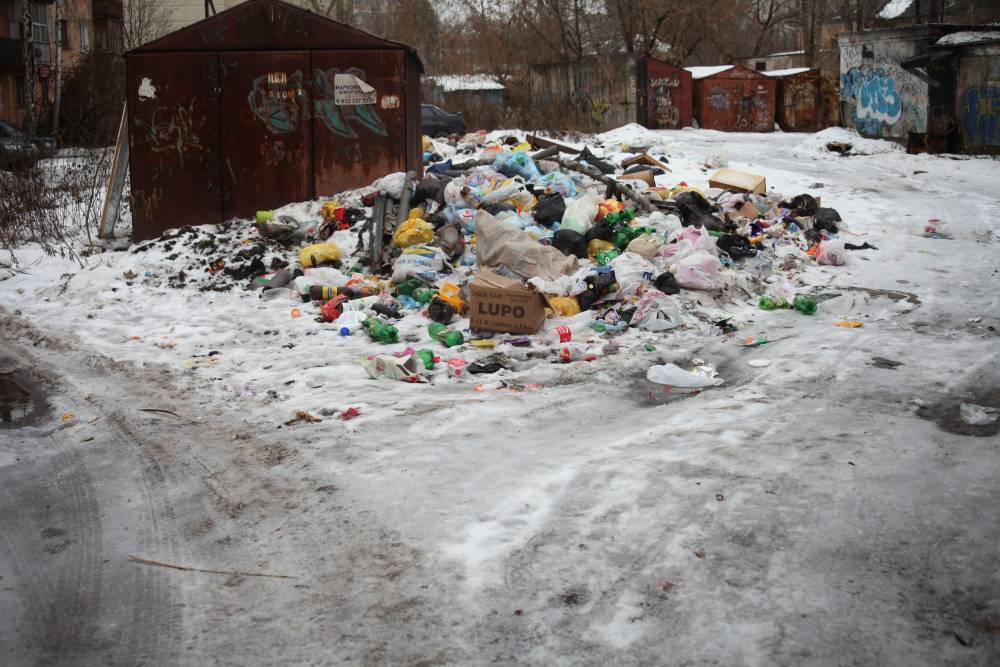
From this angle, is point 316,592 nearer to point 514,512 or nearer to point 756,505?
point 514,512

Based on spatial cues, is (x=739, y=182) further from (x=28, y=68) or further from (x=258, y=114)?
(x=28, y=68)

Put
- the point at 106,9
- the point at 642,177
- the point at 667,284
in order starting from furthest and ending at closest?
the point at 106,9, the point at 642,177, the point at 667,284

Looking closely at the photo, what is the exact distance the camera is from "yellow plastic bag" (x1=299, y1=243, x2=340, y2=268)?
904 centimetres

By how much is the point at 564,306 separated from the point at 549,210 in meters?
→ 2.26

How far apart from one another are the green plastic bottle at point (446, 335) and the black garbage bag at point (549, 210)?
8.74 ft

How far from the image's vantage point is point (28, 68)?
100 ft

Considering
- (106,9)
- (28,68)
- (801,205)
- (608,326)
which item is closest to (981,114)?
(801,205)

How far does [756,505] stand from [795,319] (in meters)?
3.75

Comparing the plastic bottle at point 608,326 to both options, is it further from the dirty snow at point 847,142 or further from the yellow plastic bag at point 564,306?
the dirty snow at point 847,142

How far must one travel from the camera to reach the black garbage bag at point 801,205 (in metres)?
10.7

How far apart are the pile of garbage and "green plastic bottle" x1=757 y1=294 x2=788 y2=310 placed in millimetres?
19

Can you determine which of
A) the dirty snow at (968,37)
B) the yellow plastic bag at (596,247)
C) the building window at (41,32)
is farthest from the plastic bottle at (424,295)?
the building window at (41,32)

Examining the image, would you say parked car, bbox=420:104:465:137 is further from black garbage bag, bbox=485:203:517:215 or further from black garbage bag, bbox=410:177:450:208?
black garbage bag, bbox=485:203:517:215

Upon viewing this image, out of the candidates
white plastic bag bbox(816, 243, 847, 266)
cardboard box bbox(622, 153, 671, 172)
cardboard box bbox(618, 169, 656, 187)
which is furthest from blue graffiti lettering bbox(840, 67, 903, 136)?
white plastic bag bbox(816, 243, 847, 266)
